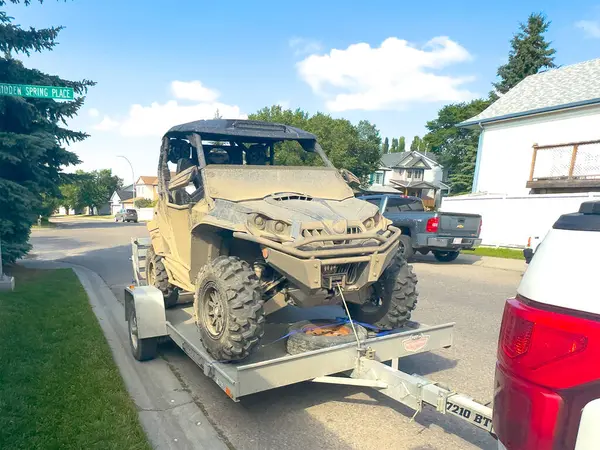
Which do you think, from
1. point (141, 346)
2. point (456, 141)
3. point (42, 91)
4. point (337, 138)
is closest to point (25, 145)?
point (42, 91)

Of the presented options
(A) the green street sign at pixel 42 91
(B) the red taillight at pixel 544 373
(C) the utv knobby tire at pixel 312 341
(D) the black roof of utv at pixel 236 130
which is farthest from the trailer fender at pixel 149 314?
(B) the red taillight at pixel 544 373

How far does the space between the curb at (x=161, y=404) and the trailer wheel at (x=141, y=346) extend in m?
0.09

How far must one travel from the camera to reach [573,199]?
14656 millimetres

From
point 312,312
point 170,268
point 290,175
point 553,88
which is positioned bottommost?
point 312,312

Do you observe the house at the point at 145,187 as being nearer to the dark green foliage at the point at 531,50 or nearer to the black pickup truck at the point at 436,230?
the dark green foliage at the point at 531,50

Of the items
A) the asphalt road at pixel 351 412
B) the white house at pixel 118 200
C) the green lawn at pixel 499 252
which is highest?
the asphalt road at pixel 351 412

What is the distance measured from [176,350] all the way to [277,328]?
160 cm

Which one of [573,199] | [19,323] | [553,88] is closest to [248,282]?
[19,323]

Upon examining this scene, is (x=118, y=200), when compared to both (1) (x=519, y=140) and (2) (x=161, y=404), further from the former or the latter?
(2) (x=161, y=404)

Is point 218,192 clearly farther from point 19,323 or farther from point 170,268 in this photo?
point 19,323

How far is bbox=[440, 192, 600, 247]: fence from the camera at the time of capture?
48.9 feet

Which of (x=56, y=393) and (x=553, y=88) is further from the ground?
(x=553, y=88)

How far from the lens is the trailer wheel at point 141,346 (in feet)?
16.3

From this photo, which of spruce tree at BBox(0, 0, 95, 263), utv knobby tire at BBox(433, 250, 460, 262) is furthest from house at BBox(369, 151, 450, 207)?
spruce tree at BBox(0, 0, 95, 263)
